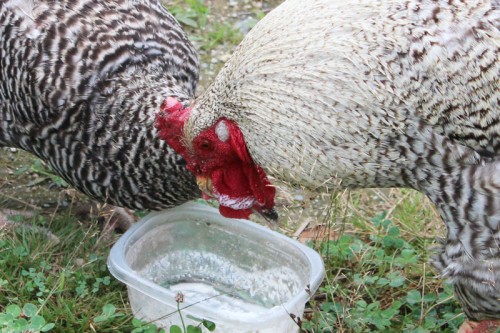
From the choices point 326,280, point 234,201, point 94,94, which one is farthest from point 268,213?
point 94,94

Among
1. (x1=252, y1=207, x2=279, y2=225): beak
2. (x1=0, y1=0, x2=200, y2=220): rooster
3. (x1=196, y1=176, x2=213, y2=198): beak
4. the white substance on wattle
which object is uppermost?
(x1=0, y1=0, x2=200, y2=220): rooster

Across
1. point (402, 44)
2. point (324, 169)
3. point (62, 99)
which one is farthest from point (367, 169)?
point (62, 99)

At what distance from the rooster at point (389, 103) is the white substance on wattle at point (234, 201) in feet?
1.36

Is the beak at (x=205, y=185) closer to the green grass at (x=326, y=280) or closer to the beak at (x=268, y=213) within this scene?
the beak at (x=268, y=213)

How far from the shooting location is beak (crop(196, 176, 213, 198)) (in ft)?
10.9

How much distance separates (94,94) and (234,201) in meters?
0.72

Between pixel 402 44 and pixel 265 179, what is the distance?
32.2 inches

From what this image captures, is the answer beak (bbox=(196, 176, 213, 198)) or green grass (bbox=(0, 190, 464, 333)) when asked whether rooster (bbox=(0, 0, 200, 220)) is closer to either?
beak (bbox=(196, 176, 213, 198))

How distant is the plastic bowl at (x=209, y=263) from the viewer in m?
3.35

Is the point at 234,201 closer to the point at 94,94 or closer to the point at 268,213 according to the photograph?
the point at 268,213

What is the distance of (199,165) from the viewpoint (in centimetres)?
327

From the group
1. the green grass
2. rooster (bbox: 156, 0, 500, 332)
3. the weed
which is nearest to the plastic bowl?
the green grass

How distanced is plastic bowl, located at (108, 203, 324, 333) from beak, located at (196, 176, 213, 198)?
37 cm

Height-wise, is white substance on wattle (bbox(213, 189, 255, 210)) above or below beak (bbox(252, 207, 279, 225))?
above
